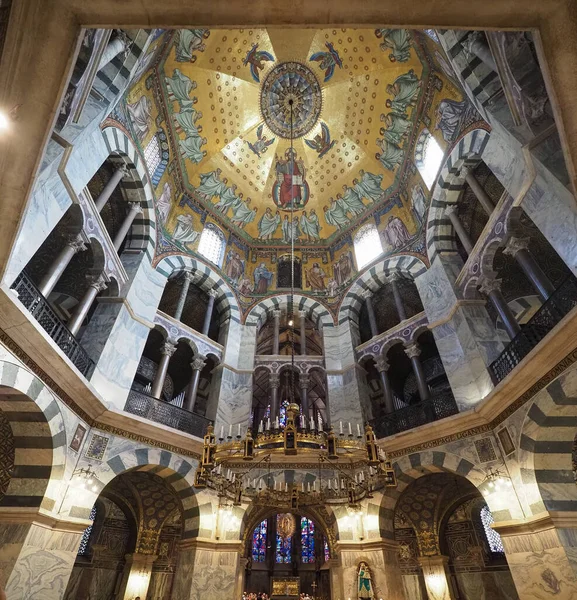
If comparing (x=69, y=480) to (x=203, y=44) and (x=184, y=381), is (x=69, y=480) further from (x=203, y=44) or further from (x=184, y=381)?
(x=203, y=44)

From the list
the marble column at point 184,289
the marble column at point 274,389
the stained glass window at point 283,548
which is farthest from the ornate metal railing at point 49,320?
the stained glass window at point 283,548

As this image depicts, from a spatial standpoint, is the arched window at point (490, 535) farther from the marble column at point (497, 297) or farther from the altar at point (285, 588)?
the altar at point (285, 588)

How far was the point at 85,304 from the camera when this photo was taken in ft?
32.2

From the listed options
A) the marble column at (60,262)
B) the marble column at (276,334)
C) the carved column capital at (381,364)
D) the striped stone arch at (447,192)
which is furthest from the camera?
the marble column at (276,334)

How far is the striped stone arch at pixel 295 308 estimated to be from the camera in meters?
15.1

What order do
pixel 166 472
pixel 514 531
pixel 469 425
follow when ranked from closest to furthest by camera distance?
pixel 514 531 < pixel 469 425 < pixel 166 472

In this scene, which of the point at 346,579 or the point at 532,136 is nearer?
the point at 532,136

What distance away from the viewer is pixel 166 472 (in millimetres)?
9844

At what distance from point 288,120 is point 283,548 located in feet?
67.1

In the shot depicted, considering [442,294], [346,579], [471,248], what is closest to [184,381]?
[346,579]

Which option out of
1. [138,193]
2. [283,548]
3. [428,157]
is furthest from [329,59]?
[283,548]

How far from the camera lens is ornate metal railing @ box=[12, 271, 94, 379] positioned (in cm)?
719

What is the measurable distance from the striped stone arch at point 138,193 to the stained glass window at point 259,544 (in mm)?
14466

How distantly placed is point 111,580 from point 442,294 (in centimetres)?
1390
